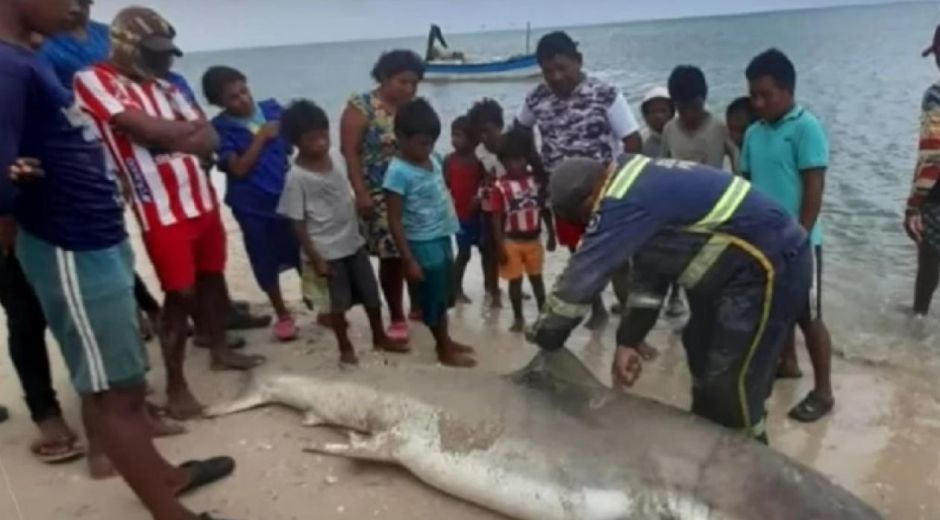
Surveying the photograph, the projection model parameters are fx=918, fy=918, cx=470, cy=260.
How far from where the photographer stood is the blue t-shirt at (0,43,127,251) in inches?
119

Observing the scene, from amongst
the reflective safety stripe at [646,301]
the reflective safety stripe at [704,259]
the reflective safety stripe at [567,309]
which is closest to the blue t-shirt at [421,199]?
the reflective safety stripe at [646,301]

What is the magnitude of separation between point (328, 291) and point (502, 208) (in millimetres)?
A: 1399

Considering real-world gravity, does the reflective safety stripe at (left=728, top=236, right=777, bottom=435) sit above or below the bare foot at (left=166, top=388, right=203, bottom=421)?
above

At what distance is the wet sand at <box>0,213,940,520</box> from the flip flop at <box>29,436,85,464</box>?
0.14 ft

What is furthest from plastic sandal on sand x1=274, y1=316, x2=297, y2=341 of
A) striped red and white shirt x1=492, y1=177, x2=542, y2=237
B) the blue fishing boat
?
the blue fishing boat

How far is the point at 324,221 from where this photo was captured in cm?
555

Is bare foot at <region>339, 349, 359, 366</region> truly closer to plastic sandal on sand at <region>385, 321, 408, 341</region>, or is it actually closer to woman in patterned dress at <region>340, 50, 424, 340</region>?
plastic sandal on sand at <region>385, 321, 408, 341</region>

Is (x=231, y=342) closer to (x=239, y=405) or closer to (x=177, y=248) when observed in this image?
(x=239, y=405)

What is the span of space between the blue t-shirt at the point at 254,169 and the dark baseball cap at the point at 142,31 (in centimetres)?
137

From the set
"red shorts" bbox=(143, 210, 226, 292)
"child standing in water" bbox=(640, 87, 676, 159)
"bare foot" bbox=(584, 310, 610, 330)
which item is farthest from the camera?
"child standing in water" bbox=(640, 87, 676, 159)

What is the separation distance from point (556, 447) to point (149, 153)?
2.45 meters

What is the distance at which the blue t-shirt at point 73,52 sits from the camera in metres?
4.78


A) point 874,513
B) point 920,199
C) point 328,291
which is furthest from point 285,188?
point 920,199

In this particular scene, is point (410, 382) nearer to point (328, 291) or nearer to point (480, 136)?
point (328, 291)
